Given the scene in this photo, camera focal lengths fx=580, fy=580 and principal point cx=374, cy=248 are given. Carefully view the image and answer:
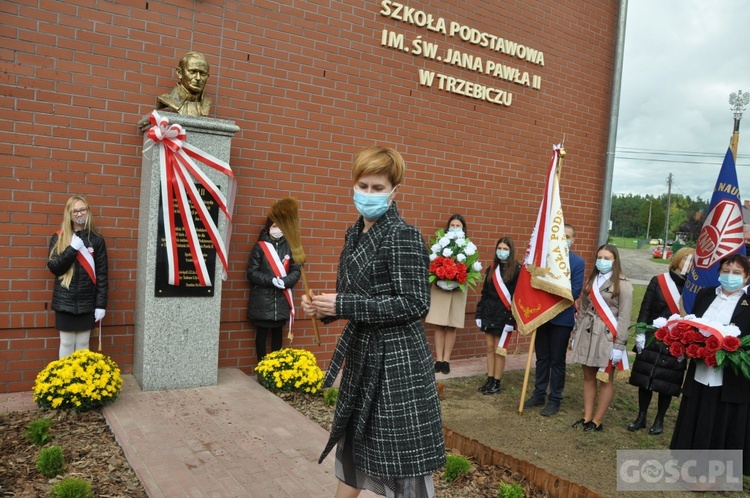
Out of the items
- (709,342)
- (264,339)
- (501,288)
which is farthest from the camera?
(501,288)

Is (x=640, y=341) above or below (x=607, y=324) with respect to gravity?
below

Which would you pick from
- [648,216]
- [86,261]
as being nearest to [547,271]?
[86,261]

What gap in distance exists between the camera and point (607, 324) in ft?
18.3

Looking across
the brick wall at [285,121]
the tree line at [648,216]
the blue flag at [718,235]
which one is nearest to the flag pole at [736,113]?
the blue flag at [718,235]

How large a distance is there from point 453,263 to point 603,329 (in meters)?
2.27

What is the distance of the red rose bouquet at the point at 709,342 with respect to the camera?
14.3 feet

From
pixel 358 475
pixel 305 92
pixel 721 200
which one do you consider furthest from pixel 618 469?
pixel 305 92

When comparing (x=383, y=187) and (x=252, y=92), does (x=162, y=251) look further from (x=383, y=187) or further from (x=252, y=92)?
(x=383, y=187)

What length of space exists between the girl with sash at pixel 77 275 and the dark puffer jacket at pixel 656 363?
515cm

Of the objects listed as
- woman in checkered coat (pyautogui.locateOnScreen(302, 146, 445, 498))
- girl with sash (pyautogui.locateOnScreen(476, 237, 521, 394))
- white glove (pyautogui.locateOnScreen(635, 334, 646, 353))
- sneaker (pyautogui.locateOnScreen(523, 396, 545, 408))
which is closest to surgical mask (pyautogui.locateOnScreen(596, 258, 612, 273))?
white glove (pyautogui.locateOnScreen(635, 334, 646, 353))

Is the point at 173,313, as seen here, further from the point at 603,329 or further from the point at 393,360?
the point at 603,329

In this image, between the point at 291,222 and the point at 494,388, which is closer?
the point at 291,222

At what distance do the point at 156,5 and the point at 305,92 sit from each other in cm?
181

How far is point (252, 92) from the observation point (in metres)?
6.47
